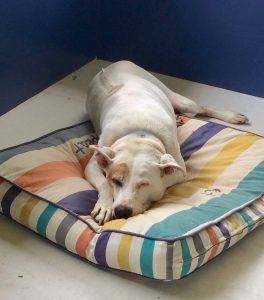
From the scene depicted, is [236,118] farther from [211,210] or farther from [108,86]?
[211,210]

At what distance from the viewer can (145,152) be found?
6.18 feet

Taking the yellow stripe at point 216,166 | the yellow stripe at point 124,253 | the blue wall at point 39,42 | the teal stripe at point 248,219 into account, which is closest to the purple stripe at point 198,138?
the yellow stripe at point 216,166

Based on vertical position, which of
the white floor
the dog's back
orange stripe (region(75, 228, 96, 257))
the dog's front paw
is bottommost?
the white floor

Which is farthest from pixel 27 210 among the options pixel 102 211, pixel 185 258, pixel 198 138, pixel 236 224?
pixel 198 138

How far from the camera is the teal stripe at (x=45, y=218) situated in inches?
72.9

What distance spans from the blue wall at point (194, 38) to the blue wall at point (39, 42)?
0.19 meters

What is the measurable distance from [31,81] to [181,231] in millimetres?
1799

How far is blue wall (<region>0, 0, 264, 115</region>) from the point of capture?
9.52 feet

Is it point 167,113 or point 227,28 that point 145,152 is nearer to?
point 167,113

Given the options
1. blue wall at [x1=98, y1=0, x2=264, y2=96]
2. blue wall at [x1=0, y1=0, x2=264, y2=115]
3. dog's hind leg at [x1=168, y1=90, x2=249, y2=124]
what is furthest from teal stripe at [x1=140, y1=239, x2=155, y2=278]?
blue wall at [x1=98, y1=0, x2=264, y2=96]

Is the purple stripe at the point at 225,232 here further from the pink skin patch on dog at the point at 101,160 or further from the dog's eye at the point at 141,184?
the pink skin patch on dog at the point at 101,160

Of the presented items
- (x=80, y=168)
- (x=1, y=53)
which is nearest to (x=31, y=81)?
(x=1, y=53)

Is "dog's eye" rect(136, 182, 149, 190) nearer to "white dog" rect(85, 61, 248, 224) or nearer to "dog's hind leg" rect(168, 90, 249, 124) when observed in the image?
"white dog" rect(85, 61, 248, 224)

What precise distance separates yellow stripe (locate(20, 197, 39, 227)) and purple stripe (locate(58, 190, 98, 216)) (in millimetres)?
111
